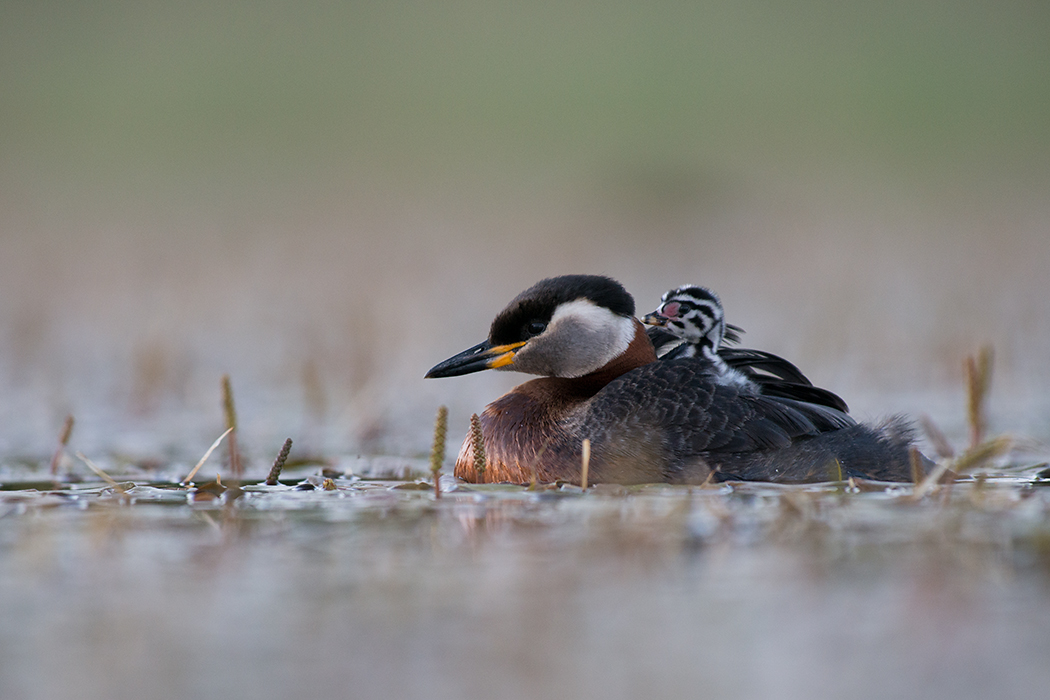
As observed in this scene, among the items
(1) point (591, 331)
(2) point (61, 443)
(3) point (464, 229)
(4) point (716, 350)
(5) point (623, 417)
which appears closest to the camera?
(5) point (623, 417)

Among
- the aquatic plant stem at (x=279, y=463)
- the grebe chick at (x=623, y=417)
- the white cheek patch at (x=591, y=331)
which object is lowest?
the aquatic plant stem at (x=279, y=463)

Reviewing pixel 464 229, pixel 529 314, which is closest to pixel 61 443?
pixel 529 314

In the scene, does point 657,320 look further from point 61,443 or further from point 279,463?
point 61,443

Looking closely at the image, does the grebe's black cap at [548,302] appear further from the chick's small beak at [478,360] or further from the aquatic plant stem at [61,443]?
the aquatic plant stem at [61,443]

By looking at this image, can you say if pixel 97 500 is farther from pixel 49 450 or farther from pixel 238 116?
pixel 238 116

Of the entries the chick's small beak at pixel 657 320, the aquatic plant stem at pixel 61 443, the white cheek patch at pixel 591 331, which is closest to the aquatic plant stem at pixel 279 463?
the aquatic plant stem at pixel 61 443

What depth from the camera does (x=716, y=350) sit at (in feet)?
20.4

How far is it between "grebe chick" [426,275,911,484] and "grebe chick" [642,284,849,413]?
0.13 m

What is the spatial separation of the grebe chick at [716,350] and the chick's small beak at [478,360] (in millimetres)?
742

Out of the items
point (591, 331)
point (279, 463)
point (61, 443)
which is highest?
point (591, 331)

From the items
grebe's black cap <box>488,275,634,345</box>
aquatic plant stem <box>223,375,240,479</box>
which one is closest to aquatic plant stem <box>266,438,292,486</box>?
aquatic plant stem <box>223,375,240,479</box>

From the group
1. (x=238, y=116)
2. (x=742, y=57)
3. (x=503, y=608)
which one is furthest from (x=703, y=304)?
(x=742, y=57)

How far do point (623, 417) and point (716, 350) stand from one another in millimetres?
993

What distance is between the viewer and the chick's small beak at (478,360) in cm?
591
